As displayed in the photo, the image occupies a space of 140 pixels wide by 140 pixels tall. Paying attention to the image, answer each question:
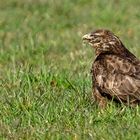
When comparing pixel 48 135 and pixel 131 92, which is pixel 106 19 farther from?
pixel 48 135

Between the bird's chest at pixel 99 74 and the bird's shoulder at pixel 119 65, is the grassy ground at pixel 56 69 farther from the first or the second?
the bird's shoulder at pixel 119 65

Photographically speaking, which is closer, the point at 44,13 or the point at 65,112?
the point at 65,112

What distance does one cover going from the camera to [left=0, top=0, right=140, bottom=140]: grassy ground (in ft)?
24.7

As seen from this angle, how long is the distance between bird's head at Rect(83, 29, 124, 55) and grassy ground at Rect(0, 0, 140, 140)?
1.48 ft

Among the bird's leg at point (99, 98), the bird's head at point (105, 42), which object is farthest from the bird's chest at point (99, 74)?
the bird's head at point (105, 42)

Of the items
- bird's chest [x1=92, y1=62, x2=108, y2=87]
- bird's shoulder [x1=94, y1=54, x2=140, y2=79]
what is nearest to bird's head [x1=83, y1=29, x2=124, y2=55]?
bird's shoulder [x1=94, y1=54, x2=140, y2=79]

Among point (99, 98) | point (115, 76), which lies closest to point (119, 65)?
point (115, 76)

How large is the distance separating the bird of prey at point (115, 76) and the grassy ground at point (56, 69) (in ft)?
0.61

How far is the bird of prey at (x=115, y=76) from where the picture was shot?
8211 mm

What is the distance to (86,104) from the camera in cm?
839

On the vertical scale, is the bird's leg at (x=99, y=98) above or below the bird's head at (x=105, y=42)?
below

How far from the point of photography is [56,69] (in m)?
10.1

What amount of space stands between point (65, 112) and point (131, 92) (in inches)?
28.3

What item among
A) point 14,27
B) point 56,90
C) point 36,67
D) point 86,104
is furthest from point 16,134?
point 14,27
